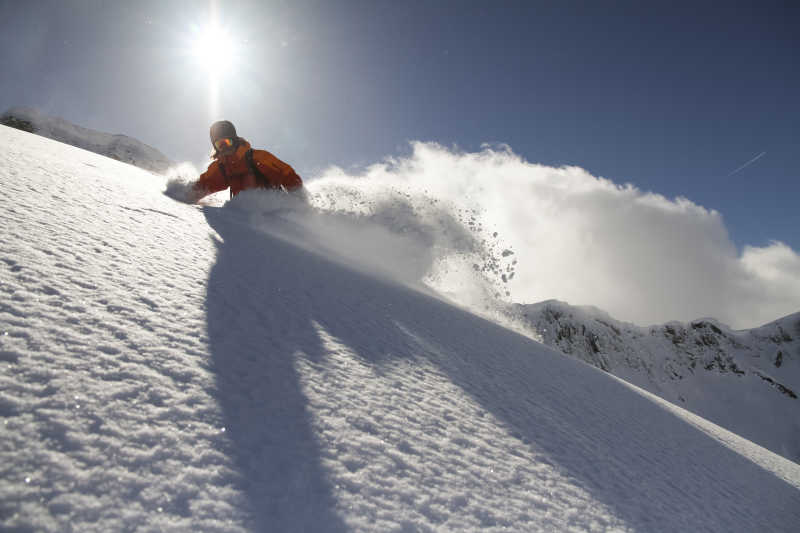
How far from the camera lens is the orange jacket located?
17.4 feet

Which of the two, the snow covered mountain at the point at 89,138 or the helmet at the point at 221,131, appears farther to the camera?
the snow covered mountain at the point at 89,138

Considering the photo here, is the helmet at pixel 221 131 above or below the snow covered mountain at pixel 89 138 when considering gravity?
below

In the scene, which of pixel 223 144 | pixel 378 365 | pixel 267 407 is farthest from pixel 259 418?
pixel 223 144

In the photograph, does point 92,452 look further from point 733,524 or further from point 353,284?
point 353,284

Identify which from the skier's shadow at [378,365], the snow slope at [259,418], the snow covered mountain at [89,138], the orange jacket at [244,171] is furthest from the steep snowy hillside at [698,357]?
the snow covered mountain at [89,138]

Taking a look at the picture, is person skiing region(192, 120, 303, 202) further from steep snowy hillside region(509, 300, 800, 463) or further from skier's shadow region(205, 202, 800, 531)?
steep snowy hillside region(509, 300, 800, 463)

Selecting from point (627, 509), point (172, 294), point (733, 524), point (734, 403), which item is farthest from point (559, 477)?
point (734, 403)

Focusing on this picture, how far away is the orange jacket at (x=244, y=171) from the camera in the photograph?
208 inches

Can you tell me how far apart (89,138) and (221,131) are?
203679 millimetres

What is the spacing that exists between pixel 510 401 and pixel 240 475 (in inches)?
54.2

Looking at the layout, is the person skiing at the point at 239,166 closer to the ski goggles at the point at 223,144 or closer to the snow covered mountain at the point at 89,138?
the ski goggles at the point at 223,144

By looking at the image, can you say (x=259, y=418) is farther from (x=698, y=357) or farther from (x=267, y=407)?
(x=698, y=357)

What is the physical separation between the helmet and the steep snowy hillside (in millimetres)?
113523

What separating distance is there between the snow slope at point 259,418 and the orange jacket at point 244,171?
114 inches
